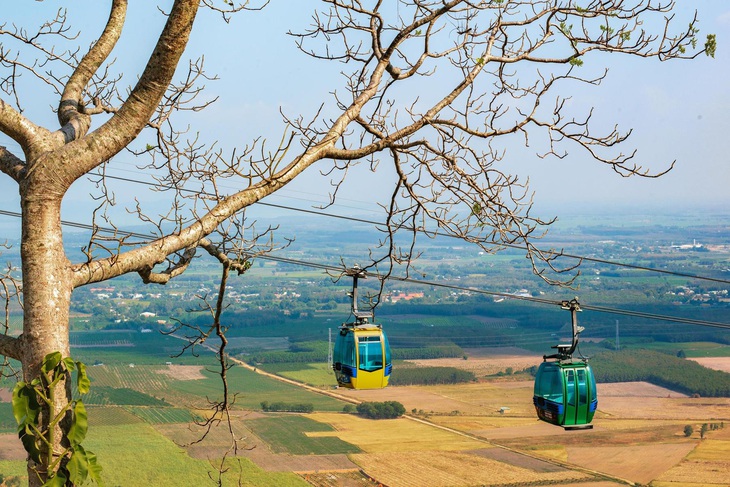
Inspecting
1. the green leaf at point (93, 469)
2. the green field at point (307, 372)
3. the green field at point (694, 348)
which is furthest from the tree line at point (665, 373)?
the green leaf at point (93, 469)

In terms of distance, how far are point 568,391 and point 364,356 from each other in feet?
7.12

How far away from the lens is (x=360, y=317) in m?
9.31

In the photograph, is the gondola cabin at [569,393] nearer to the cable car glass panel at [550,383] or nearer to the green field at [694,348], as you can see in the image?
the cable car glass panel at [550,383]

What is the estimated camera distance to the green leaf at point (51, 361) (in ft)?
12.1

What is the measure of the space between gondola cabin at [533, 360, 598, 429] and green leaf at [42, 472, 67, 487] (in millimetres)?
5838

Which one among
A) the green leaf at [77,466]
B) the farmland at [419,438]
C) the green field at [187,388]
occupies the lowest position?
the farmland at [419,438]

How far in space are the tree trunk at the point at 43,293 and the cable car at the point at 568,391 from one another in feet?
18.8

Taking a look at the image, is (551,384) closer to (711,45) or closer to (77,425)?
(711,45)

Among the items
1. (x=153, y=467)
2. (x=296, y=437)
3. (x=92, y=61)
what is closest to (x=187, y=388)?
(x=296, y=437)

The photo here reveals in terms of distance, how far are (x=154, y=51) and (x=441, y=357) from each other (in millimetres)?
62124

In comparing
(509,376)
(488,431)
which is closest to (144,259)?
(488,431)

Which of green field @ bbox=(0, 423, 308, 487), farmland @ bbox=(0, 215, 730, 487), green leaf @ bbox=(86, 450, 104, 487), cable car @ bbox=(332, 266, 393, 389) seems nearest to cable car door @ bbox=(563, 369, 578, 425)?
cable car @ bbox=(332, 266, 393, 389)


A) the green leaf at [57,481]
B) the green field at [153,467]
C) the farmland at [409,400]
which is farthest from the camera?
the farmland at [409,400]

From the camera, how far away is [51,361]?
371 cm
